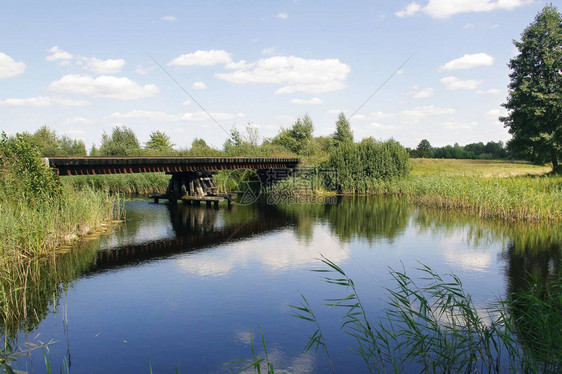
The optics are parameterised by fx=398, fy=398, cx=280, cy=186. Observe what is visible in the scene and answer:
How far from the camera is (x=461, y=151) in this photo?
92062 mm

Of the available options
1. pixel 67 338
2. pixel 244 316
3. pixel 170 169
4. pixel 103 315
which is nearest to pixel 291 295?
pixel 244 316

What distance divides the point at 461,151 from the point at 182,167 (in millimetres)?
78852

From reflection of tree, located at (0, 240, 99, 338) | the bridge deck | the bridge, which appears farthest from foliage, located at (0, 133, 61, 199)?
the bridge

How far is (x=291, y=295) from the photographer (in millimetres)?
12133

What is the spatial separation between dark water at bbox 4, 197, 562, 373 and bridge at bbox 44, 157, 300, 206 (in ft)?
13.4

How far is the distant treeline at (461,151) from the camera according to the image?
253 ft

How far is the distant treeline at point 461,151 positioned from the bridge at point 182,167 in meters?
44.2

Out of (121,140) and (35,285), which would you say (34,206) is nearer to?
(35,285)

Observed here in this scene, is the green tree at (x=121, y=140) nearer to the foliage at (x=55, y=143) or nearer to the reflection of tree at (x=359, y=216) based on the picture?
the foliage at (x=55, y=143)

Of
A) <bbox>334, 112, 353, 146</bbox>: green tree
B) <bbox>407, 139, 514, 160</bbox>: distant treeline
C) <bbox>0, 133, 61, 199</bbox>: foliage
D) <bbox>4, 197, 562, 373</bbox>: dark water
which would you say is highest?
<bbox>334, 112, 353, 146</bbox>: green tree

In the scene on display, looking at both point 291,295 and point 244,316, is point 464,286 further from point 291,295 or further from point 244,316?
point 244,316

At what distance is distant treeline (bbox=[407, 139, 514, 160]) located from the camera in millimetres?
77000
